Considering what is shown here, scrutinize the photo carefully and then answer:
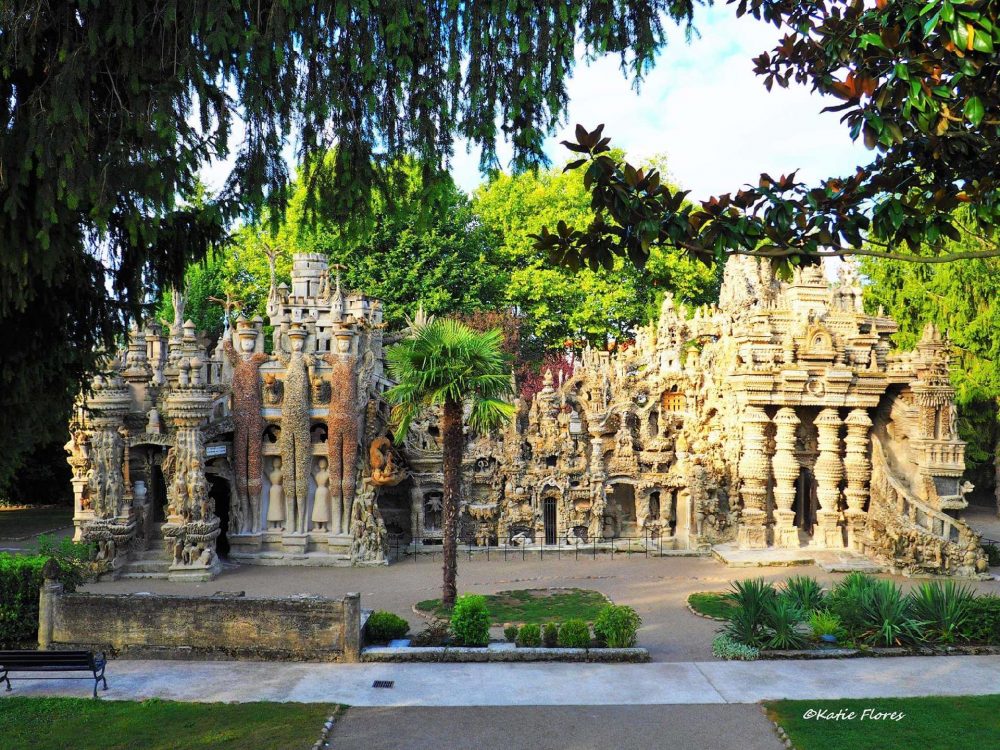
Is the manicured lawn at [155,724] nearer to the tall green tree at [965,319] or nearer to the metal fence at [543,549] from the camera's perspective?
the metal fence at [543,549]

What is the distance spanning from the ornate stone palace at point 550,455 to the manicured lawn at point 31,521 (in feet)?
27.4

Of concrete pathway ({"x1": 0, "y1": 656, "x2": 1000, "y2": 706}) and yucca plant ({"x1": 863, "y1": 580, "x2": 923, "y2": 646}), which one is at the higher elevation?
yucca plant ({"x1": 863, "y1": 580, "x2": 923, "y2": 646})

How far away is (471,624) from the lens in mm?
14039

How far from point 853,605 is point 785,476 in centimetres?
875

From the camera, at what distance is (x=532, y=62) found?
26.1 ft

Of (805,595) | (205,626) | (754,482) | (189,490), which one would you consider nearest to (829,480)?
(754,482)

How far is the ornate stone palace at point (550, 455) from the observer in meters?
21.8

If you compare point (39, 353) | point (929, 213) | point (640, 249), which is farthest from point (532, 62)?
point (39, 353)

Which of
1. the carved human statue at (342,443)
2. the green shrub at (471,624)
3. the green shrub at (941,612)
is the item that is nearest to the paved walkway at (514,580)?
the carved human statue at (342,443)

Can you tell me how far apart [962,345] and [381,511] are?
914 inches

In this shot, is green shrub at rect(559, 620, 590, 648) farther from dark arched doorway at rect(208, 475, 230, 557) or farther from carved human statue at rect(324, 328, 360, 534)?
dark arched doorway at rect(208, 475, 230, 557)

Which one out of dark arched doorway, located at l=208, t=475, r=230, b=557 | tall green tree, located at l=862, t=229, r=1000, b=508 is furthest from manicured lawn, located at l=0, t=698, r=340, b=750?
tall green tree, located at l=862, t=229, r=1000, b=508

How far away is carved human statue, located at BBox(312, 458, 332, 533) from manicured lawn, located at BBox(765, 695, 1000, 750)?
14669mm

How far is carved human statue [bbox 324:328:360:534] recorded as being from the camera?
23547 millimetres
